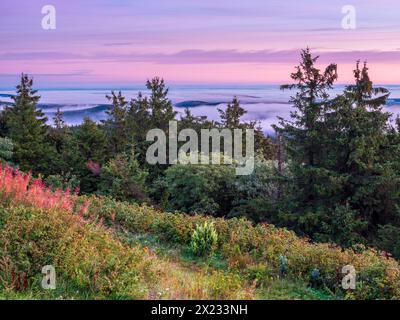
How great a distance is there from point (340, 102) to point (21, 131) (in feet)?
94.0

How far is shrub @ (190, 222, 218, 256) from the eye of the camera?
1049cm

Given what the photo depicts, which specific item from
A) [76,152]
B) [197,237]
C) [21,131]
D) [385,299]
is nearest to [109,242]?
[197,237]

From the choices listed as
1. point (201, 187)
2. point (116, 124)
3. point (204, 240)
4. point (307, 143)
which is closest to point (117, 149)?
point (116, 124)

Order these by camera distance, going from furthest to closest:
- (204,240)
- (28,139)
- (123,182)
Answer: (28,139) → (123,182) → (204,240)

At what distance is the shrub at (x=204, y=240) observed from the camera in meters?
10.5

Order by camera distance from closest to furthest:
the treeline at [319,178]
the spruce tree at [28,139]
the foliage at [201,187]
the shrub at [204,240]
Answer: the shrub at [204,240]
the treeline at [319,178]
the foliage at [201,187]
the spruce tree at [28,139]

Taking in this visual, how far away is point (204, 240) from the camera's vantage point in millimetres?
10609

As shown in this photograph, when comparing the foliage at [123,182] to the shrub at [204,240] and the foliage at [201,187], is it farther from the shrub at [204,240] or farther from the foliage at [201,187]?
the shrub at [204,240]

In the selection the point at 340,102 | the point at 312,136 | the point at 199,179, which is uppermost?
the point at 340,102

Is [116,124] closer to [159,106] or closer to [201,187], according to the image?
[159,106]

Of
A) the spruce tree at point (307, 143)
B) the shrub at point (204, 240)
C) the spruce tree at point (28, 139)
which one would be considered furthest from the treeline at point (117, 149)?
the shrub at point (204, 240)

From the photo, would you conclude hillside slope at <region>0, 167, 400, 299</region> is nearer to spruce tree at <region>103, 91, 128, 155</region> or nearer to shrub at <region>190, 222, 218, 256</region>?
shrub at <region>190, 222, 218, 256</region>
